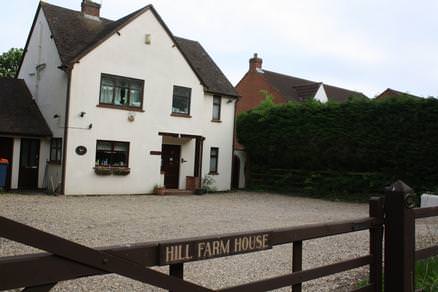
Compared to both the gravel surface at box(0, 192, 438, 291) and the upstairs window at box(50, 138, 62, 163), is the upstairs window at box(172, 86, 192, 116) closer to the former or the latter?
the gravel surface at box(0, 192, 438, 291)

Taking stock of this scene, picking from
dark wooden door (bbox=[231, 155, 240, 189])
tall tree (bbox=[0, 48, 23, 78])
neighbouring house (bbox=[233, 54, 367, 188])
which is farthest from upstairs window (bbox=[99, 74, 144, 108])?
tall tree (bbox=[0, 48, 23, 78])

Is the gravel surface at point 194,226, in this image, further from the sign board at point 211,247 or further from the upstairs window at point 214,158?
the upstairs window at point 214,158

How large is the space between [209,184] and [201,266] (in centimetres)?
1576

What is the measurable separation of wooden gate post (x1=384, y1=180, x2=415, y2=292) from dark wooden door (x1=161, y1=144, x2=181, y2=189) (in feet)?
60.3

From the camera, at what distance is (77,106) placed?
715 inches

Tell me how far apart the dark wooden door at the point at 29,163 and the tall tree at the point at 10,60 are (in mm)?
23817

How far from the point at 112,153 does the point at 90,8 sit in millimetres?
8222

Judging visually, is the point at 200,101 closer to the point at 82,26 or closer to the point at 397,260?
the point at 82,26

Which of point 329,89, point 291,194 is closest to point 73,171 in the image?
point 291,194

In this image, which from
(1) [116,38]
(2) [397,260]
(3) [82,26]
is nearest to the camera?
(2) [397,260]

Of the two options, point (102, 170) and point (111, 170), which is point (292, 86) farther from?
point (102, 170)

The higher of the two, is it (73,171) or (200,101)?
(200,101)

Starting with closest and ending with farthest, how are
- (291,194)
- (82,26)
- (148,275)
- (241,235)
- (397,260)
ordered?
(148,275) → (241,235) → (397,260) → (82,26) → (291,194)

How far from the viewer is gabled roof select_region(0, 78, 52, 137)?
18.3 meters
